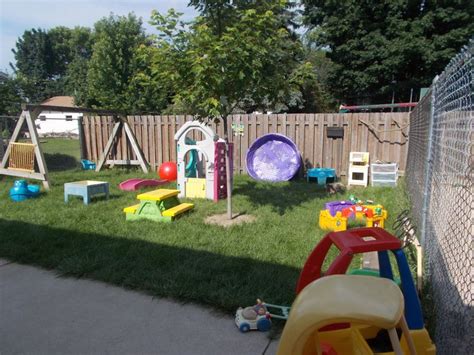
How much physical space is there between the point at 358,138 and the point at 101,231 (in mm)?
6756

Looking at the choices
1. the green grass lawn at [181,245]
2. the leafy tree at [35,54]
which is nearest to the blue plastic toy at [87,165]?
the green grass lawn at [181,245]

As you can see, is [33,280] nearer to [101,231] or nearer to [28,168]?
[101,231]

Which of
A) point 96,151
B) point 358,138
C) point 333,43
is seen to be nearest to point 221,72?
point 358,138

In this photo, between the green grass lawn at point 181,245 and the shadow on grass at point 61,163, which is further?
the shadow on grass at point 61,163

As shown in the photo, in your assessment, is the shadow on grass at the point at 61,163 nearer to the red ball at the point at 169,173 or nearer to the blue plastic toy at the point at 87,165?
the blue plastic toy at the point at 87,165

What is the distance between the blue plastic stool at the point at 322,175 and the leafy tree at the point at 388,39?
51.4 ft

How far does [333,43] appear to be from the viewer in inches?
951

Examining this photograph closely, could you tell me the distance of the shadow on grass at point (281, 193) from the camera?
22.0ft

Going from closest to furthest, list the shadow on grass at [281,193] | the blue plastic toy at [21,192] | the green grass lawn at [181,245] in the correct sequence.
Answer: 1. the green grass lawn at [181,245]
2. the shadow on grass at [281,193]
3. the blue plastic toy at [21,192]

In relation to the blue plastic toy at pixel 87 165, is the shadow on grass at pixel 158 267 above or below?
below

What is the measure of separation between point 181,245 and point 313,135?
20.0 ft

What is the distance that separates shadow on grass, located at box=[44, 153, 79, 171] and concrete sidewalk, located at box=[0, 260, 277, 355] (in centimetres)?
893

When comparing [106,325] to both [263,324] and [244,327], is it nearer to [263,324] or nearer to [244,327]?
[244,327]

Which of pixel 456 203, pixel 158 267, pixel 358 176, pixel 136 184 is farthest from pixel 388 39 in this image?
pixel 158 267
